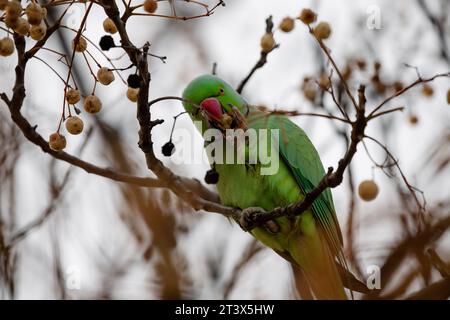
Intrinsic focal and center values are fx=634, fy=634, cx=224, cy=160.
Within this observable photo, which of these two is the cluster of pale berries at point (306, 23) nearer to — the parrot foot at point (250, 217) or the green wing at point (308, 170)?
the green wing at point (308, 170)

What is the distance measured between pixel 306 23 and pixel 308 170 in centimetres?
141

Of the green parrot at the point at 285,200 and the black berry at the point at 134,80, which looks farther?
the green parrot at the point at 285,200

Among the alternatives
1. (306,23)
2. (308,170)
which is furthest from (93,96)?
(308,170)

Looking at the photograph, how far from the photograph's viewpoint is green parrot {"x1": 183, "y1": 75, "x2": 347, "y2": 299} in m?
4.06

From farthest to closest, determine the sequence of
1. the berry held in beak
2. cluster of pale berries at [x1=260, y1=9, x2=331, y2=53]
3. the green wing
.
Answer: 1. the green wing
2. the berry held in beak
3. cluster of pale berries at [x1=260, y1=9, x2=331, y2=53]

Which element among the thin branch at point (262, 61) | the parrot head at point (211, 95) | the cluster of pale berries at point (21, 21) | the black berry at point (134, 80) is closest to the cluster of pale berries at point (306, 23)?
Answer: the thin branch at point (262, 61)

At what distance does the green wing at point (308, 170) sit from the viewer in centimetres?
412

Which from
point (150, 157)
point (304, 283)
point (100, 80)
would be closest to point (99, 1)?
point (100, 80)

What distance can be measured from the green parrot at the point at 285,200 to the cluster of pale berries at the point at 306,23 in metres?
0.44

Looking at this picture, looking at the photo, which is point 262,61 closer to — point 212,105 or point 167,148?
point 212,105

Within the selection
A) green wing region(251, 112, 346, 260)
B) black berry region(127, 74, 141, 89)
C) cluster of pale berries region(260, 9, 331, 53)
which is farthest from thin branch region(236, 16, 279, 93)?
black berry region(127, 74, 141, 89)

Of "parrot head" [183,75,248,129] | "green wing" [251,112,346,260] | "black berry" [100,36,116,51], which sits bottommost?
"black berry" [100,36,116,51]

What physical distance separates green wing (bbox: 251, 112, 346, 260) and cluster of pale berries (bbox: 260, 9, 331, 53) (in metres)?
0.47

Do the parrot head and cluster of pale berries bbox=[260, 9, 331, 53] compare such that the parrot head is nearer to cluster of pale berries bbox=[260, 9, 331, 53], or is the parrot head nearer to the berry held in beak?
the berry held in beak
